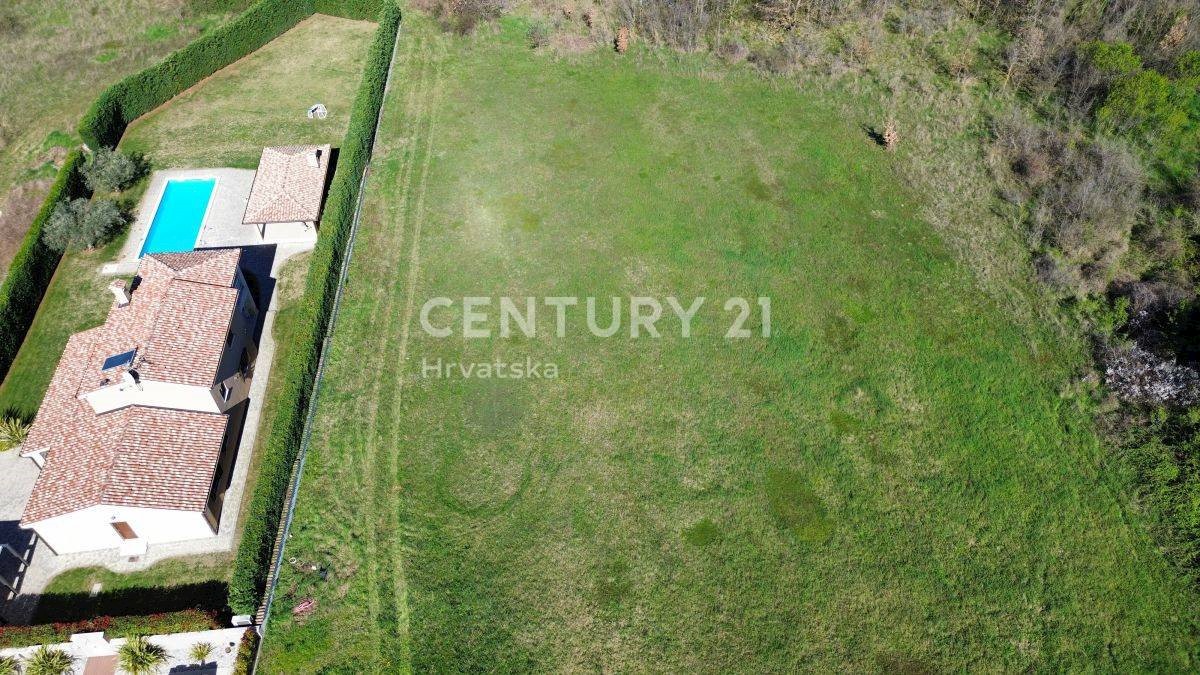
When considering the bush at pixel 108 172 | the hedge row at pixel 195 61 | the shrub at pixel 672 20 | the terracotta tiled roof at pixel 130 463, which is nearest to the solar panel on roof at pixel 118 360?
the terracotta tiled roof at pixel 130 463

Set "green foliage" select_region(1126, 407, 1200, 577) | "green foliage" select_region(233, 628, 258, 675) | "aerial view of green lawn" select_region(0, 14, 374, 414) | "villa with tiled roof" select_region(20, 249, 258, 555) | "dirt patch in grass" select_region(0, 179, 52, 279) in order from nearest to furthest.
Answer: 1. "green foliage" select_region(233, 628, 258, 675)
2. "villa with tiled roof" select_region(20, 249, 258, 555)
3. "green foliage" select_region(1126, 407, 1200, 577)
4. "aerial view of green lawn" select_region(0, 14, 374, 414)
5. "dirt patch in grass" select_region(0, 179, 52, 279)

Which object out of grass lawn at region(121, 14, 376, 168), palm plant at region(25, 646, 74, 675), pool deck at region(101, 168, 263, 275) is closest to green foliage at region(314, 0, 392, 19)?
grass lawn at region(121, 14, 376, 168)

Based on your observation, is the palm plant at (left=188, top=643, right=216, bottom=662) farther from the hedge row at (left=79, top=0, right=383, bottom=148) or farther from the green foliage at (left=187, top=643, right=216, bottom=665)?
the hedge row at (left=79, top=0, right=383, bottom=148)

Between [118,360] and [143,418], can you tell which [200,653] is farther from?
[118,360]

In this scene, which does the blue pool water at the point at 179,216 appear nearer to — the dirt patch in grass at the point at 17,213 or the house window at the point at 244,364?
the dirt patch in grass at the point at 17,213

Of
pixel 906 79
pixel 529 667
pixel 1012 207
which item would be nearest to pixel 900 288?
pixel 1012 207
